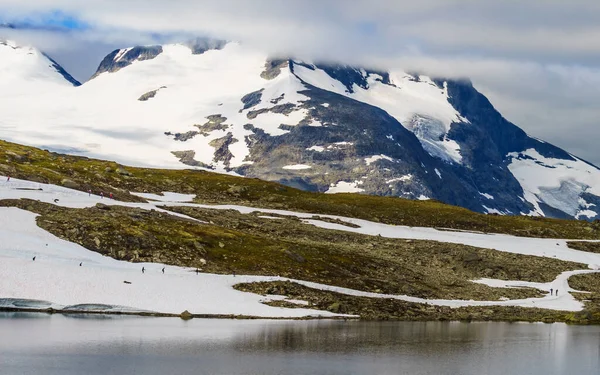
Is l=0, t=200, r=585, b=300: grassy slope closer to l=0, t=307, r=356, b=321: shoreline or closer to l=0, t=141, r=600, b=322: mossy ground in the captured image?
l=0, t=141, r=600, b=322: mossy ground

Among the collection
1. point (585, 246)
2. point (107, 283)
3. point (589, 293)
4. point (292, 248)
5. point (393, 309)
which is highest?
point (585, 246)

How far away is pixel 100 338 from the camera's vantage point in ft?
249

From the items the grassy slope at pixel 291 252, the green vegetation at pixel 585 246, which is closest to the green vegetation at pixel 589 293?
the grassy slope at pixel 291 252

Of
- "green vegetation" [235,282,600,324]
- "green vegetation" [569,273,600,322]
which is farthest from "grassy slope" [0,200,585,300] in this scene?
"green vegetation" [235,282,600,324]

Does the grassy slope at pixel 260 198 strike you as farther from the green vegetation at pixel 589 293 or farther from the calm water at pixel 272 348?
the calm water at pixel 272 348

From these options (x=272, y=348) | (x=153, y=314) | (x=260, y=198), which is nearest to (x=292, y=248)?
(x=153, y=314)

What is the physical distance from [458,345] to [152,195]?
9117 cm

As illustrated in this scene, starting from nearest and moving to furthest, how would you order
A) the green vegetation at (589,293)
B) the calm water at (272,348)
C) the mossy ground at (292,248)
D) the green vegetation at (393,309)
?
the calm water at (272,348) < the green vegetation at (393,309) < the mossy ground at (292,248) < the green vegetation at (589,293)

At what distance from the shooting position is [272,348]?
77.2 m

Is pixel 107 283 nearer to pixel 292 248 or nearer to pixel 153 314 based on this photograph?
pixel 153 314

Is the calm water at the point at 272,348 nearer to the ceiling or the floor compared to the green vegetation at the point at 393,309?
nearer to the floor

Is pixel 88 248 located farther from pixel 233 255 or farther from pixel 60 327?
pixel 60 327

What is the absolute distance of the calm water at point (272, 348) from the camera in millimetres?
67188

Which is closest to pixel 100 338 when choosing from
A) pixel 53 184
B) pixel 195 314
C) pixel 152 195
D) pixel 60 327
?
pixel 60 327
